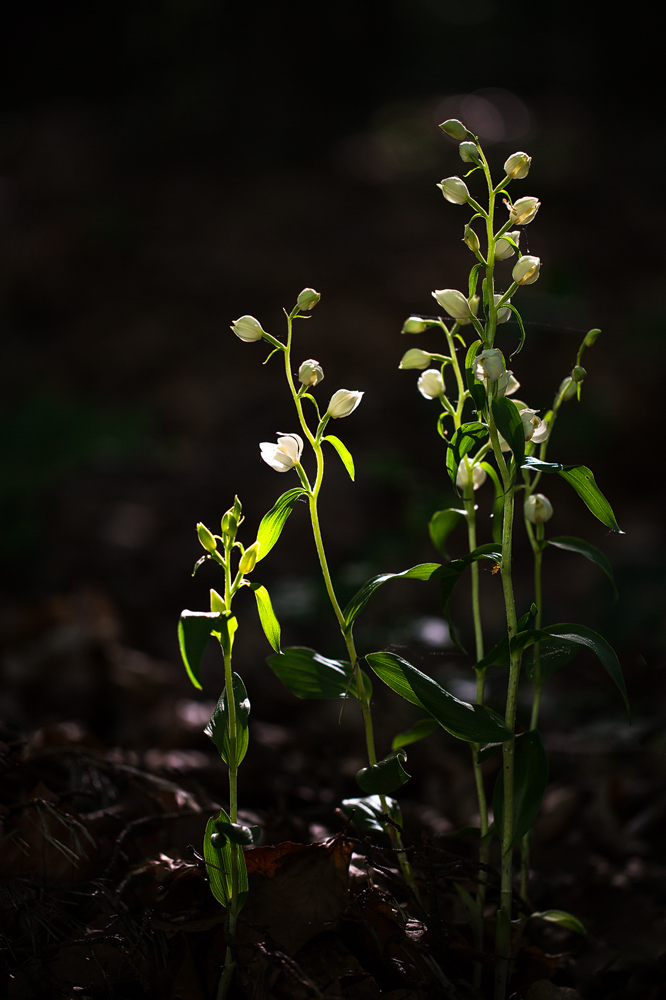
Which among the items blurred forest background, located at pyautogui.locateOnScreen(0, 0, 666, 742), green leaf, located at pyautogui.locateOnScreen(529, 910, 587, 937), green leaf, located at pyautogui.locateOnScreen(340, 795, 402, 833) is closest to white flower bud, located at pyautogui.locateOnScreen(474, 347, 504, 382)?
blurred forest background, located at pyautogui.locateOnScreen(0, 0, 666, 742)

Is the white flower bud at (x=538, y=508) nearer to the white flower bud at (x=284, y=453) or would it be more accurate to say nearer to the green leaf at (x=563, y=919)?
the white flower bud at (x=284, y=453)

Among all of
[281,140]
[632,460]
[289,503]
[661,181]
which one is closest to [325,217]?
[281,140]

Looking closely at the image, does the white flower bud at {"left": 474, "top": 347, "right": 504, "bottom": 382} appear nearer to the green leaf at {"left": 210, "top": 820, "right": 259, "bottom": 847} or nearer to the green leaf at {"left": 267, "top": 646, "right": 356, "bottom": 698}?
the green leaf at {"left": 267, "top": 646, "right": 356, "bottom": 698}

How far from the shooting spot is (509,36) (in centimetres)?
986

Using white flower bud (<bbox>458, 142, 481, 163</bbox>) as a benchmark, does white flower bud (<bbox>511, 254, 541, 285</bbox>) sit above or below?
below

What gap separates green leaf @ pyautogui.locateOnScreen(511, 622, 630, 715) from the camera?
2.70 feet

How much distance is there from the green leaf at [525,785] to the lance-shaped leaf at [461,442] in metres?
0.36

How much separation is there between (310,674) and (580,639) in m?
0.35

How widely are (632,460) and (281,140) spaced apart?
542cm

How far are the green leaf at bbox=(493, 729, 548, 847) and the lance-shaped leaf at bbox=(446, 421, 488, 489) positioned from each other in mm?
364

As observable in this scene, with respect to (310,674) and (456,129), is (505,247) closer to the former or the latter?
(456,129)

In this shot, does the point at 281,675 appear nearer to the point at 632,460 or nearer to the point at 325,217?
the point at 632,460

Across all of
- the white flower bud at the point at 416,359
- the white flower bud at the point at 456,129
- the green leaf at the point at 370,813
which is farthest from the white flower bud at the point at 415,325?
the green leaf at the point at 370,813

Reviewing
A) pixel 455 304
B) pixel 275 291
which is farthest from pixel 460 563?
pixel 275 291
